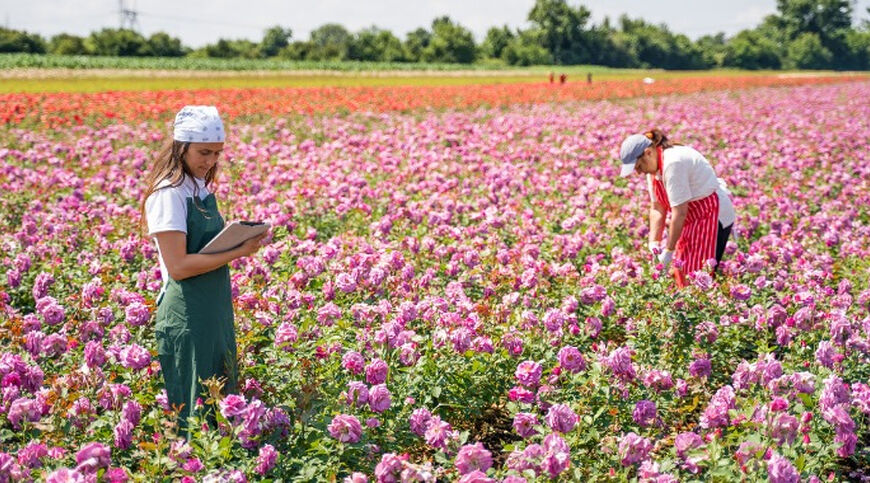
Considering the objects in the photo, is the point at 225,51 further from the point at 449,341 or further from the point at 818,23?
the point at 818,23

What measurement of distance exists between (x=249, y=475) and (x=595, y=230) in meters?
4.49

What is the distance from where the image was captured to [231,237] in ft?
10.2

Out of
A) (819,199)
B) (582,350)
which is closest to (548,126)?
(819,199)

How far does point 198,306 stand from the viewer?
3.23m

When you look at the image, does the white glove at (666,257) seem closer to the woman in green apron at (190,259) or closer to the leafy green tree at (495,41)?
the woman in green apron at (190,259)

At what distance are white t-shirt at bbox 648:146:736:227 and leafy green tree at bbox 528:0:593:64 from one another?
99.4m

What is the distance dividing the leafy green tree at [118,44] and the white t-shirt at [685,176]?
71435mm

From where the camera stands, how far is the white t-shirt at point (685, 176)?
522cm

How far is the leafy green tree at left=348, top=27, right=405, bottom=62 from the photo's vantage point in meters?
81.2

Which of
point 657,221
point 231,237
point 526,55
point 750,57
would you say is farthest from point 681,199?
point 750,57

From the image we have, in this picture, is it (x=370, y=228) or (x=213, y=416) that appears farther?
(x=370, y=228)

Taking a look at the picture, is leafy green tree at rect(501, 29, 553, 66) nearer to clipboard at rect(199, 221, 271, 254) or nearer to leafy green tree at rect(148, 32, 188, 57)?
leafy green tree at rect(148, 32, 188, 57)

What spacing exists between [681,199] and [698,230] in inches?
14.2

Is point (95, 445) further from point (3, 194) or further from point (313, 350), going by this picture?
point (3, 194)
